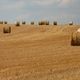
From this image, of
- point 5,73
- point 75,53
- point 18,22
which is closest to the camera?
point 5,73

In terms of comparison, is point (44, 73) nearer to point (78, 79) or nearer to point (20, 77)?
point (20, 77)

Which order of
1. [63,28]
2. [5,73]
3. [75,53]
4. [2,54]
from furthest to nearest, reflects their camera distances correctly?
1. [63,28]
2. [2,54]
3. [75,53]
4. [5,73]

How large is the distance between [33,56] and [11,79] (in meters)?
5.11

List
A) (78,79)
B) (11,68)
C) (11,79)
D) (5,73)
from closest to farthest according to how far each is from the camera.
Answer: (78,79) → (11,79) → (5,73) → (11,68)

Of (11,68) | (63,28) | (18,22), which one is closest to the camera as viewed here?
(11,68)

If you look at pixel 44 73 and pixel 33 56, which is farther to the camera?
pixel 33 56

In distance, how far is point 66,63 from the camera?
49.4 ft

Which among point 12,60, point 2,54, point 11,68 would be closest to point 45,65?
point 11,68

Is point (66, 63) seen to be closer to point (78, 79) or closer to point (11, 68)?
point (11, 68)

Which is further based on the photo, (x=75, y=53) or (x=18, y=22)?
(x=18, y=22)

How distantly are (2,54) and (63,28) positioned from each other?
17.8m

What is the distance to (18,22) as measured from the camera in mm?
44625

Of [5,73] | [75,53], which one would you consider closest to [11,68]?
[5,73]

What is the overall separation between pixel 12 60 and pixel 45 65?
A: 2.52 meters
